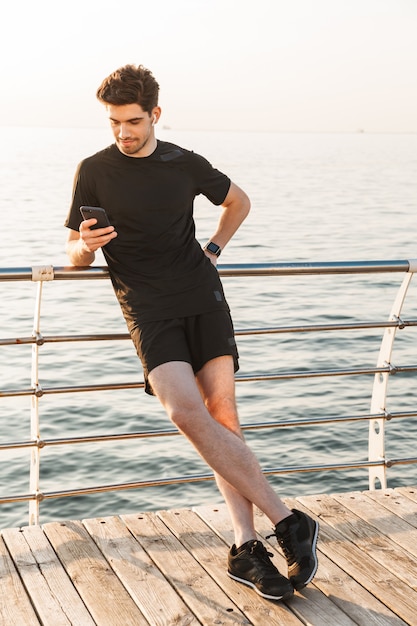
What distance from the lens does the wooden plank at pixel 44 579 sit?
2859 millimetres

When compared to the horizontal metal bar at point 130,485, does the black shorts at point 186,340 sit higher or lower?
higher

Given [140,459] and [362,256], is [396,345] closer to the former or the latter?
[140,459]

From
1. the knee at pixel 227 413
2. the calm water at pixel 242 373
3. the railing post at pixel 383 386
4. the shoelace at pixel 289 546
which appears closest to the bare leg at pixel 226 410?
the knee at pixel 227 413

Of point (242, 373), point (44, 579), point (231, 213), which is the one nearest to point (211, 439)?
point (44, 579)

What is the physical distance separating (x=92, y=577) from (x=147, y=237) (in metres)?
1.11

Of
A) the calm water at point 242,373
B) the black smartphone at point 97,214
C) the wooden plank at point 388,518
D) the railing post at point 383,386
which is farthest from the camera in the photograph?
the calm water at point 242,373

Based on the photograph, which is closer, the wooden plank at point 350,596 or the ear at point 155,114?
the wooden plank at point 350,596

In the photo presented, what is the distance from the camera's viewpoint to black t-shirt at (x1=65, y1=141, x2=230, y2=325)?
3205 mm

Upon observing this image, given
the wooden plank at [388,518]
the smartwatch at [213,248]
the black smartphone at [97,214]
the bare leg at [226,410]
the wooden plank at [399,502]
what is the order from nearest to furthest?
the black smartphone at [97,214] → the bare leg at [226,410] → the wooden plank at [388,518] → the smartwatch at [213,248] → the wooden plank at [399,502]

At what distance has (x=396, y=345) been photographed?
12.4 m

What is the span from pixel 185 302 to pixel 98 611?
3.32 feet

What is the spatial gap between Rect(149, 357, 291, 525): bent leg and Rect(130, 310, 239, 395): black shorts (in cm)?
5

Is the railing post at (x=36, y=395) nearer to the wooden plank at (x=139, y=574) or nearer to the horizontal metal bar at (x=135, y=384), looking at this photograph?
the horizontal metal bar at (x=135, y=384)

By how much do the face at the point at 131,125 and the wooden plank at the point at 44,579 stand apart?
4.50 feet
